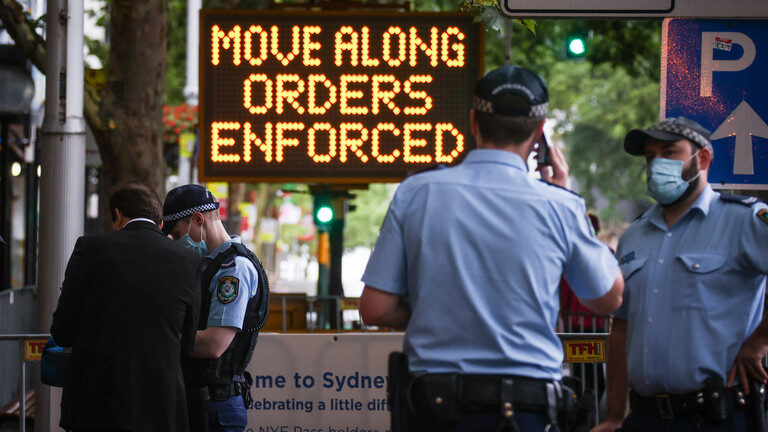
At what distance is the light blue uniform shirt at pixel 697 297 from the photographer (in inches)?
165

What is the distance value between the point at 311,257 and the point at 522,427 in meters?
60.0

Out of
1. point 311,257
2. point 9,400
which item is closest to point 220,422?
point 9,400

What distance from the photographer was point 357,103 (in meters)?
8.99

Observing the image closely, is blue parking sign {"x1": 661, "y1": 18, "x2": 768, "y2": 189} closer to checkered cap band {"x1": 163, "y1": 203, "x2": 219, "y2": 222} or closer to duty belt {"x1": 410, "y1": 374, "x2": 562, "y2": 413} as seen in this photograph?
checkered cap band {"x1": 163, "y1": 203, "x2": 219, "y2": 222}

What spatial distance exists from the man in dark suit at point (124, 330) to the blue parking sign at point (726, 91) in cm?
248

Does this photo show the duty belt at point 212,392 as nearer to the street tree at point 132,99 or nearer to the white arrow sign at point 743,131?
the white arrow sign at point 743,131

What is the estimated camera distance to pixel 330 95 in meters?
8.99

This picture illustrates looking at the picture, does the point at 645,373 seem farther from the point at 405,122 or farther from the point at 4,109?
the point at 4,109

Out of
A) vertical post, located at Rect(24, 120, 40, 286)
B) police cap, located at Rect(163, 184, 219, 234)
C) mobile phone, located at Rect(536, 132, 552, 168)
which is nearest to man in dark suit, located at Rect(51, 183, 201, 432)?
police cap, located at Rect(163, 184, 219, 234)

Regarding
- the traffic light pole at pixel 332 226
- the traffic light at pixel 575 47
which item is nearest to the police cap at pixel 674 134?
the traffic light pole at pixel 332 226

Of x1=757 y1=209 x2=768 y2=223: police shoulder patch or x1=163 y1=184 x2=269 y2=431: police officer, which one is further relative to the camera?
x1=163 y1=184 x2=269 y2=431: police officer

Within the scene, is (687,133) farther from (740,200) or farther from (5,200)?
(5,200)

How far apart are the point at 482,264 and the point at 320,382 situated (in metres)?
4.49

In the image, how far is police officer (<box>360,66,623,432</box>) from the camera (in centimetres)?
332
